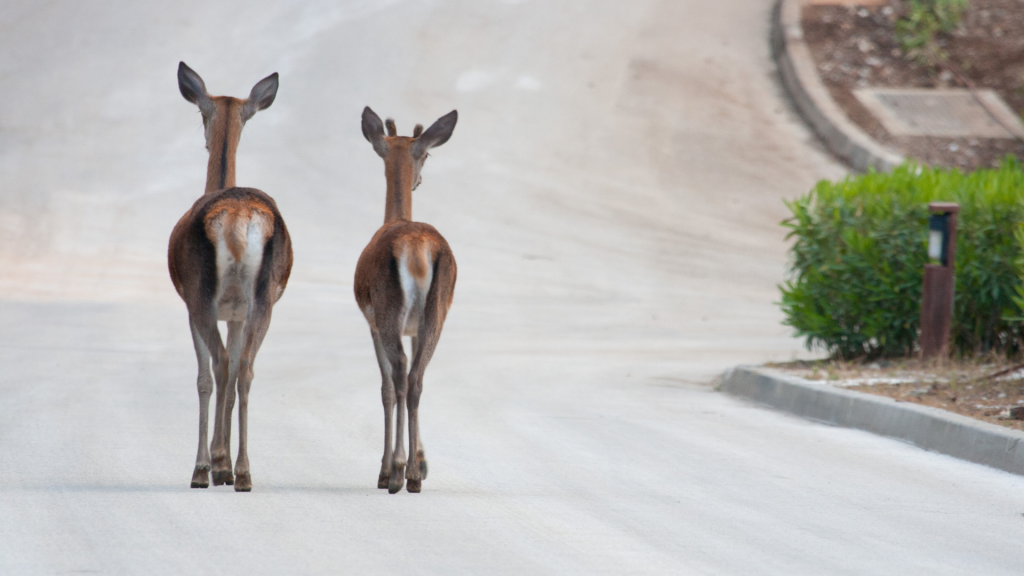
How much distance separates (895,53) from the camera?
32188 millimetres

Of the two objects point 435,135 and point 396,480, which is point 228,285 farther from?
point 435,135

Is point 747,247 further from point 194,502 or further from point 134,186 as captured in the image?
point 194,502

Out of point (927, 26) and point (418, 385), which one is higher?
point (927, 26)

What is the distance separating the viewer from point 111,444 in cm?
861

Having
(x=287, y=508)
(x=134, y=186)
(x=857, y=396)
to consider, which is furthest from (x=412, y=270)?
(x=134, y=186)

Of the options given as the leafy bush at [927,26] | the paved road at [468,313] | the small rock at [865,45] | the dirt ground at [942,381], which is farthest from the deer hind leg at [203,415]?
the small rock at [865,45]

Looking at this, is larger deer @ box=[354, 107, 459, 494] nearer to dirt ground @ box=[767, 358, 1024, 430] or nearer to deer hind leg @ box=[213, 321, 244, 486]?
deer hind leg @ box=[213, 321, 244, 486]

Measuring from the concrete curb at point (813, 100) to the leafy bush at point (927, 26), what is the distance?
7.80ft

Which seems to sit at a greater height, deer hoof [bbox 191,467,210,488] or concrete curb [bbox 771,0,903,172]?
concrete curb [bbox 771,0,903,172]

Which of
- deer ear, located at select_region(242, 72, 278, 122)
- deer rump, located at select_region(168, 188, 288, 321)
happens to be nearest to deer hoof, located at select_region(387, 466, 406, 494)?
deer rump, located at select_region(168, 188, 288, 321)

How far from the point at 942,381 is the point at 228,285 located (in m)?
6.32

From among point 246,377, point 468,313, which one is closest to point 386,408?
point 246,377

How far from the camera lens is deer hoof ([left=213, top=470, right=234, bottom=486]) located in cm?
740

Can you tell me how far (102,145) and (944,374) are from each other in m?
20.4
